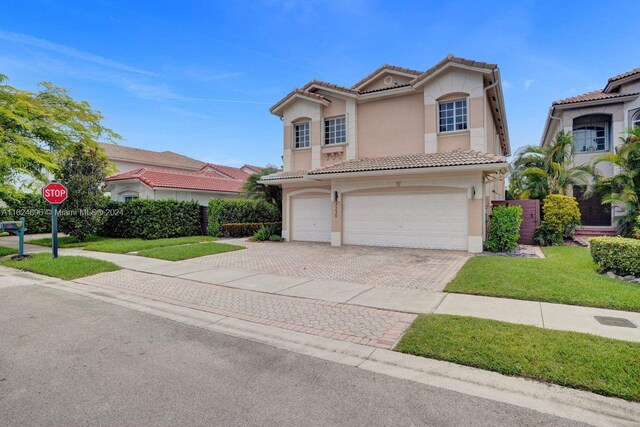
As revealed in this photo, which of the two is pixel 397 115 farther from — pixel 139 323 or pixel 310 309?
pixel 139 323

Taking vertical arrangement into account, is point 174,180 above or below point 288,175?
above

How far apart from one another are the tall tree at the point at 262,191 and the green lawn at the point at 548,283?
13.1 m

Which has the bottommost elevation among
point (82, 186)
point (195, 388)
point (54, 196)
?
point (195, 388)

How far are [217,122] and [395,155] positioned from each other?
564 inches

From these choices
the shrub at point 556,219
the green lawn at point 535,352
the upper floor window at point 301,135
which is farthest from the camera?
the upper floor window at point 301,135

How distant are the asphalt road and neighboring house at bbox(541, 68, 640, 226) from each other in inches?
743

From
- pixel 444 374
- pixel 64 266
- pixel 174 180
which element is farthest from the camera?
pixel 174 180

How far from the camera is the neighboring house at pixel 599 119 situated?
17438 mm

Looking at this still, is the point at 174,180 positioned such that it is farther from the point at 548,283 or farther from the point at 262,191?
the point at 548,283

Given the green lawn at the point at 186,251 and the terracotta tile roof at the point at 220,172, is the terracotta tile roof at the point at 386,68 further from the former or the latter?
the terracotta tile roof at the point at 220,172

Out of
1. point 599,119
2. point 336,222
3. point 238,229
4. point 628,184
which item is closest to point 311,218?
point 336,222

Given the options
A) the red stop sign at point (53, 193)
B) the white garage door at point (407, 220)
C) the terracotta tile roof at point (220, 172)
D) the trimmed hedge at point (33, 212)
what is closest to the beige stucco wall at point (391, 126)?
the white garage door at point (407, 220)

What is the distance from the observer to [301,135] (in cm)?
1808

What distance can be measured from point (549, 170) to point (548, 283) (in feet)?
39.7
